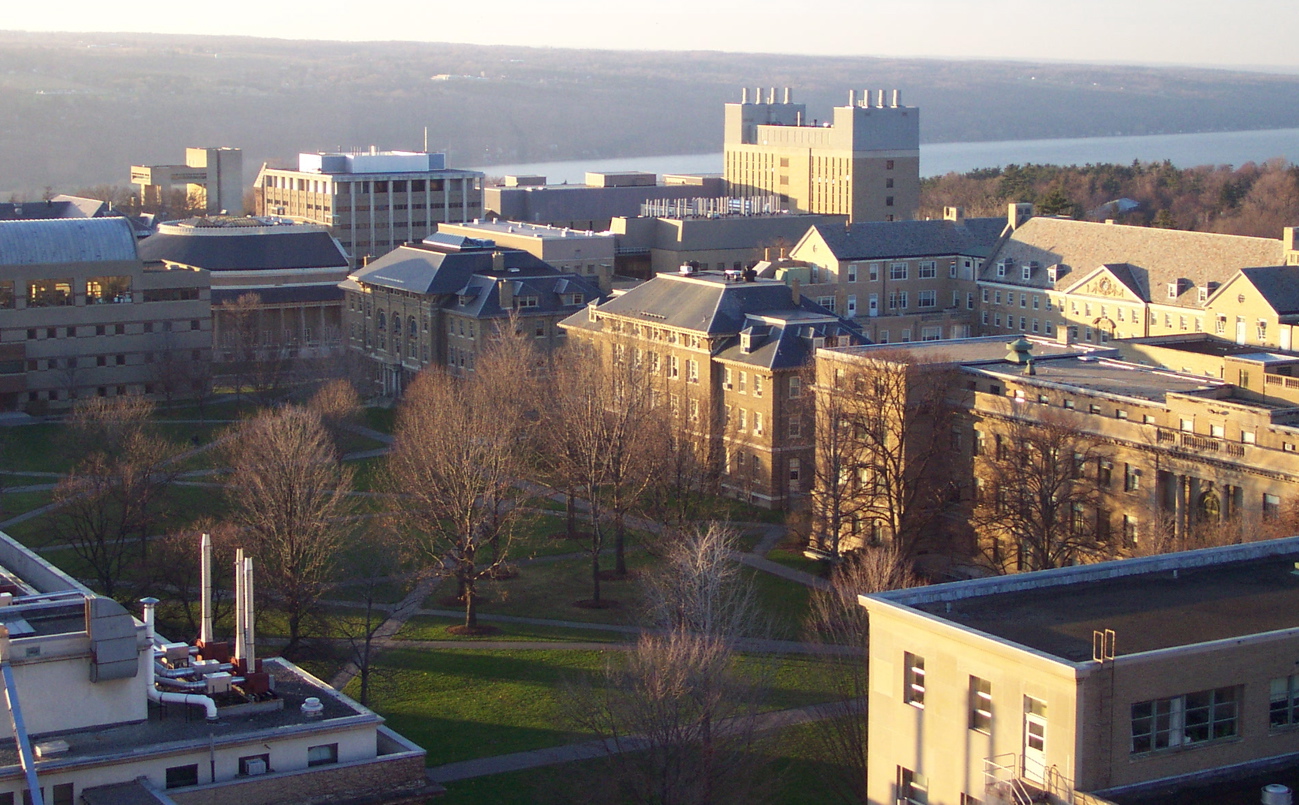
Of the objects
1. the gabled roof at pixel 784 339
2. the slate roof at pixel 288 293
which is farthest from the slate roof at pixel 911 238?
the slate roof at pixel 288 293

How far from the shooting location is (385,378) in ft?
341

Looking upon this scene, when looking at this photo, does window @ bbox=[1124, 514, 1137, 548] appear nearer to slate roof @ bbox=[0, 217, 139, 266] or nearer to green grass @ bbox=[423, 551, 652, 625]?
green grass @ bbox=[423, 551, 652, 625]

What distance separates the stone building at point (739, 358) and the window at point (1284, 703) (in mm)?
42701

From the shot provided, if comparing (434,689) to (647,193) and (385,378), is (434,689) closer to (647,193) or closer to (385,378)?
(385,378)

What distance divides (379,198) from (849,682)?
112788mm

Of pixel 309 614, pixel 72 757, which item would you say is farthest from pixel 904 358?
pixel 72 757

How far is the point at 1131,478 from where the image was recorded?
57.0m

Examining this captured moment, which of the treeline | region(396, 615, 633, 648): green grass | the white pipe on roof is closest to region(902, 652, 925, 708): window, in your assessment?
the white pipe on roof

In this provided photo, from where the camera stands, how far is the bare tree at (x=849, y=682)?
130 ft

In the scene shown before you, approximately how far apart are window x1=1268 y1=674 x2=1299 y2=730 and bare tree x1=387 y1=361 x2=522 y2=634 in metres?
30.7

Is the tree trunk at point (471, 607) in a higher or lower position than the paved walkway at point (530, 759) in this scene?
higher

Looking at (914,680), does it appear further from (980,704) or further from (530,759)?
(530,759)

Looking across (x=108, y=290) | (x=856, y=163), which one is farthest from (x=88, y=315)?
(x=856, y=163)

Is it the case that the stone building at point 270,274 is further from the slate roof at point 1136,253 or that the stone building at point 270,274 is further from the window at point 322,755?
the window at point 322,755
